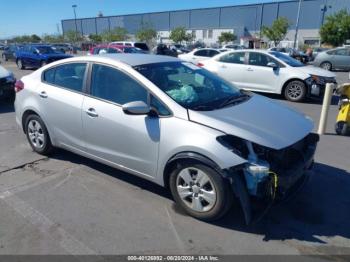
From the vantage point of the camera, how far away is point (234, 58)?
1069cm

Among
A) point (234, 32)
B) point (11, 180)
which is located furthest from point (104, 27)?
point (11, 180)

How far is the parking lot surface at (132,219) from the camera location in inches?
114

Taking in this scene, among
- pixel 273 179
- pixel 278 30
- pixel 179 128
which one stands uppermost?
pixel 278 30

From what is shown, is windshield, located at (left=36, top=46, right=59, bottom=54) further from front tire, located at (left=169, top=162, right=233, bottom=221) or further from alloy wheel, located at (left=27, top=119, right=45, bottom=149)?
front tire, located at (left=169, top=162, right=233, bottom=221)

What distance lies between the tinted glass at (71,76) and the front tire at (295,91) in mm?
7103

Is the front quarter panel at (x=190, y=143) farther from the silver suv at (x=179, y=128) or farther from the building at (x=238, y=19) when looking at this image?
the building at (x=238, y=19)

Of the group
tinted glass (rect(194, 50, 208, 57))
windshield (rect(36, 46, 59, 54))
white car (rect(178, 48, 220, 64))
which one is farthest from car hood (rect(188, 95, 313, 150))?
windshield (rect(36, 46, 59, 54))

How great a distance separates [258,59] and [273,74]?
79 cm

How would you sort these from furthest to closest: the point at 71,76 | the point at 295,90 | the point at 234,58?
the point at 234,58 < the point at 295,90 < the point at 71,76

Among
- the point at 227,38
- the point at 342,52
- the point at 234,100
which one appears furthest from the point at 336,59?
the point at 227,38

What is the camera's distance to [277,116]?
11.6 ft

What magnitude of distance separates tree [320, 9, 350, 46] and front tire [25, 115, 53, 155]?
42.0m

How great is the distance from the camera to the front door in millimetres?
3396

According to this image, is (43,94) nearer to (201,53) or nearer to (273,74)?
(273,74)
